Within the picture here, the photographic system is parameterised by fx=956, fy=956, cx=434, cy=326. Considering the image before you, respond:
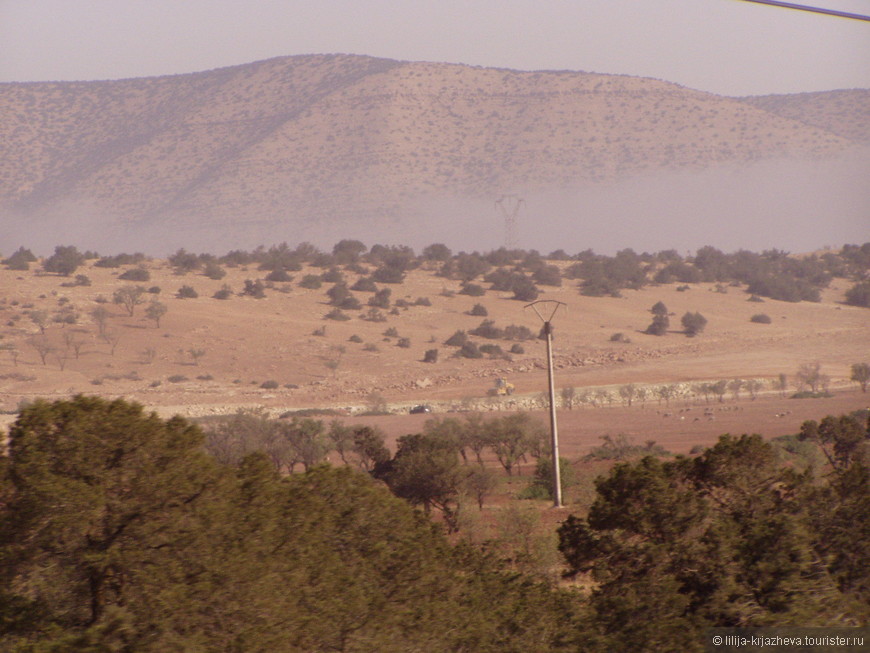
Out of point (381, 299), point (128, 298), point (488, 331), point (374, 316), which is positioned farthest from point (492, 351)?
point (128, 298)

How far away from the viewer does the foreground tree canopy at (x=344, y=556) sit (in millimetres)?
7367

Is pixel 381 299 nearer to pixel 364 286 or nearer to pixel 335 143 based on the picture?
pixel 364 286

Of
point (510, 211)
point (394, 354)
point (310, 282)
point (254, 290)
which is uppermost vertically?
point (510, 211)

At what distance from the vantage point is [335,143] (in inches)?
5610

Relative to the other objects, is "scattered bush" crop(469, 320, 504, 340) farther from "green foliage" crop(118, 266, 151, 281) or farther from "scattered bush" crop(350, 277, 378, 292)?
"green foliage" crop(118, 266, 151, 281)

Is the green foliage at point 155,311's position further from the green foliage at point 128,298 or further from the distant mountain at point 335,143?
the distant mountain at point 335,143

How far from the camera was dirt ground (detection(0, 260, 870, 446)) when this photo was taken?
152 feet

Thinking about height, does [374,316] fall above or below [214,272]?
below

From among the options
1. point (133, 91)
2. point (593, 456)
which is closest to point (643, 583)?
point (593, 456)

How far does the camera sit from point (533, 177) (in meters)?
143

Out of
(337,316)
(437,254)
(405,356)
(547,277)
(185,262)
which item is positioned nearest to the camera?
(405,356)

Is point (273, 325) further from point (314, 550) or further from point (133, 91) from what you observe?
point (133, 91)

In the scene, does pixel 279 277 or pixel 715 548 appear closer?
pixel 715 548

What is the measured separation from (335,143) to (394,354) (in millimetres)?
87219
